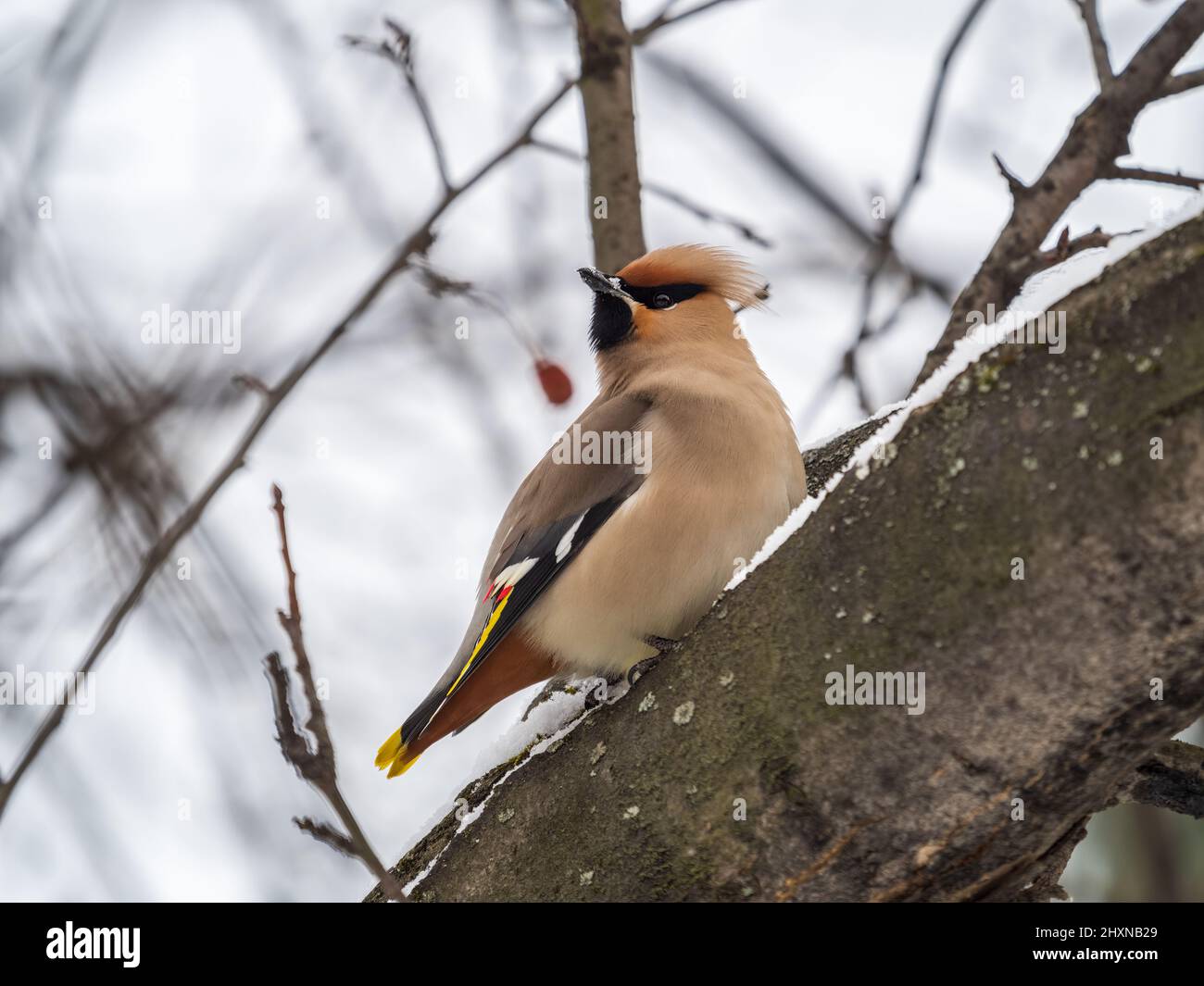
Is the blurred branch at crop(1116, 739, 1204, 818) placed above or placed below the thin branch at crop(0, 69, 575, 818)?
below

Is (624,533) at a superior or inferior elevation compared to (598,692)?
superior

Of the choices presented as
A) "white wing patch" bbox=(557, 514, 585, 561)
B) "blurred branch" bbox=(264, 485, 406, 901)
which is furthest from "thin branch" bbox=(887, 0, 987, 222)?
"blurred branch" bbox=(264, 485, 406, 901)

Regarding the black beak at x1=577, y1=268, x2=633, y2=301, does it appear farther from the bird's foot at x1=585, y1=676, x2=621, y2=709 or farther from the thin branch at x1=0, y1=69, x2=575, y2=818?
the bird's foot at x1=585, y1=676, x2=621, y2=709

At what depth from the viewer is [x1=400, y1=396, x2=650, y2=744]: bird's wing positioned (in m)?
3.45

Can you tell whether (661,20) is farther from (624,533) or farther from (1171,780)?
(1171,780)

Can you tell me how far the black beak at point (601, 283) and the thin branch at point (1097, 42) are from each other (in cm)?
151

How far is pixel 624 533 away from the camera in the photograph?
3.48 meters

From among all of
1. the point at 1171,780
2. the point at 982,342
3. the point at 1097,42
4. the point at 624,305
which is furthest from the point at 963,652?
the point at 624,305

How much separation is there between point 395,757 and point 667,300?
1.79 m

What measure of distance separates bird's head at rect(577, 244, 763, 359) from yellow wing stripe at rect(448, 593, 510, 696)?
3.89ft

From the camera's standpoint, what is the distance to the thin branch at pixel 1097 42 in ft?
11.0
